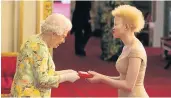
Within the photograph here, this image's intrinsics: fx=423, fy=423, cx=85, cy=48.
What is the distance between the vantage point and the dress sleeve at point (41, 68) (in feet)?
9.46

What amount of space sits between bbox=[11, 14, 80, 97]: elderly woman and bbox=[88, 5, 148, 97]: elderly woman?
0.40 m

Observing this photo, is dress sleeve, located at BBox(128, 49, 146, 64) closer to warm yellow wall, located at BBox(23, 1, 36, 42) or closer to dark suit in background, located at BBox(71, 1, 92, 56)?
warm yellow wall, located at BBox(23, 1, 36, 42)

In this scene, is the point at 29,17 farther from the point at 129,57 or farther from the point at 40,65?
the point at 40,65

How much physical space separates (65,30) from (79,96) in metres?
3.84

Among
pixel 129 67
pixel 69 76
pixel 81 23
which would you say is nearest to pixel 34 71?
pixel 69 76

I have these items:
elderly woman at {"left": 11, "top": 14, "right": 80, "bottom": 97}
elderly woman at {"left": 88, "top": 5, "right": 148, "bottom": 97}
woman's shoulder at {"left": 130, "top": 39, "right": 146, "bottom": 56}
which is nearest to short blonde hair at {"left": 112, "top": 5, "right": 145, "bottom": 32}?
elderly woman at {"left": 88, "top": 5, "right": 148, "bottom": 97}

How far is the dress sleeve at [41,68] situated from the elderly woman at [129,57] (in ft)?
1.40

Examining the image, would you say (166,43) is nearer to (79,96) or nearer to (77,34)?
(77,34)

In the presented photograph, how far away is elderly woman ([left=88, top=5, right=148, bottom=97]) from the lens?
124 inches

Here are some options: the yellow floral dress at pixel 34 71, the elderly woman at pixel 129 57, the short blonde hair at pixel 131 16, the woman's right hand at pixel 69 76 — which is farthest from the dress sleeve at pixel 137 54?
the yellow floral dress at pixel 34 71

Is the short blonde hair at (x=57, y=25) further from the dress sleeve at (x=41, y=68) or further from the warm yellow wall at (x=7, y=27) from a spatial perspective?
the warm yellow wall at (x=7, y=27)

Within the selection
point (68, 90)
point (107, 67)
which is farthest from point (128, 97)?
point (107, 67)

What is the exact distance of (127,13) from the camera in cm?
315

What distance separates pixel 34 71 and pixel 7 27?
366 cm
